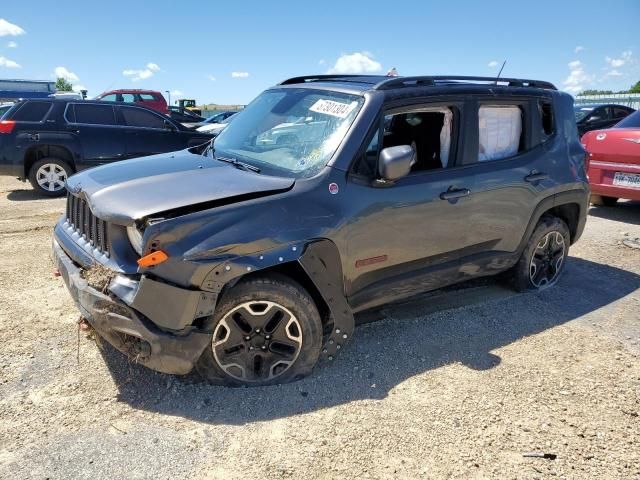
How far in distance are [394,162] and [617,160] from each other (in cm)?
579

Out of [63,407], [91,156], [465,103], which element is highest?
[465,103]

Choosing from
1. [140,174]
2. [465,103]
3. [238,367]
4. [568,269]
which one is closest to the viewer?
[238,367]

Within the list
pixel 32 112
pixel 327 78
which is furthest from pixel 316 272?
pixel 32 112

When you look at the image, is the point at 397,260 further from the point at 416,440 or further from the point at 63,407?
the point at 63,407

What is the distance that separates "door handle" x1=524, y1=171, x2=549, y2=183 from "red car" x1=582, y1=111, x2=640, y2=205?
3.17 m

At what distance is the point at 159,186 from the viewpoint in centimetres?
312

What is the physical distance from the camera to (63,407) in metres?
2.98

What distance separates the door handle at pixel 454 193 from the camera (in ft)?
12.6

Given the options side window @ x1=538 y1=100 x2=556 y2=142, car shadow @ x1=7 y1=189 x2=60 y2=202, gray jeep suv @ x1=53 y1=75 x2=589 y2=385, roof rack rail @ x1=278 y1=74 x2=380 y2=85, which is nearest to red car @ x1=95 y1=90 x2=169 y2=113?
car shadow @ x1=7 y1=189 x2=60 y2=202

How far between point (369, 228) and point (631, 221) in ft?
20.6

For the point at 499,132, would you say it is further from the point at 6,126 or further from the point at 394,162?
the point at 6,126

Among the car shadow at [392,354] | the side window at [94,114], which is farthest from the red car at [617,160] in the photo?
the side window at [94,114]

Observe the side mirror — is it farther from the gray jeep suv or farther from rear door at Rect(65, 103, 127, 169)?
rear door at Rect(65, 103, 127, 169)

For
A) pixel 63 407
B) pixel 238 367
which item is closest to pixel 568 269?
pixel 238 367
